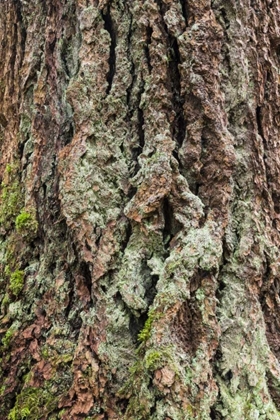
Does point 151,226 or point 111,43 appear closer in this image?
point 151,226

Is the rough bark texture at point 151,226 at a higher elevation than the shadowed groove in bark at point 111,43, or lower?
lower

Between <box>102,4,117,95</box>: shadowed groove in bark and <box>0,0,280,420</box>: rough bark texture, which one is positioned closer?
<box>0,0,280,420</box>: rough bark texture

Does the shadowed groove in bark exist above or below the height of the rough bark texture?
above

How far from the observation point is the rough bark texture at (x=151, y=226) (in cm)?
137

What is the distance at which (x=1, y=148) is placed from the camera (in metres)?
2.09

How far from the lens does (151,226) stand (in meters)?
1.44

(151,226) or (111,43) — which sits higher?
(111,43)

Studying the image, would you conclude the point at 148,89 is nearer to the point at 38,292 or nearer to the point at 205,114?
the point at 205,114

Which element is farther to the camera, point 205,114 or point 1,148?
point 1,148

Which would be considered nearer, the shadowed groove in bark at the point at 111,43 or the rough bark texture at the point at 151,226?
the rough bark texture at the point at 151,226

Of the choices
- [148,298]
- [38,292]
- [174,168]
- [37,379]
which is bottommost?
[37,379]

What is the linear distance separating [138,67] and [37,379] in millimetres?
1178

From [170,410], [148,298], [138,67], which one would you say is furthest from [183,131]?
[170,410]

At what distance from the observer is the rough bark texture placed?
1367 mm
